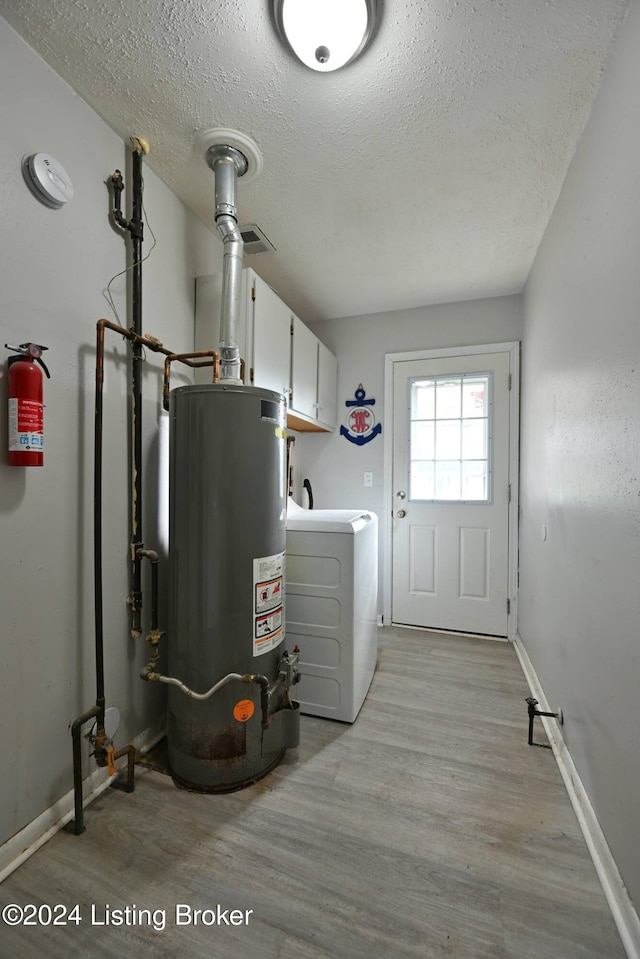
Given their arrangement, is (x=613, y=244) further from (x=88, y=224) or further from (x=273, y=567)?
(x=88, y=224)

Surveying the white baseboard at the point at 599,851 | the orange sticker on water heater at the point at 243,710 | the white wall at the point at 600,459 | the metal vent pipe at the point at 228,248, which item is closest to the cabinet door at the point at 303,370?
the metal vent pipe at the point at 228,248

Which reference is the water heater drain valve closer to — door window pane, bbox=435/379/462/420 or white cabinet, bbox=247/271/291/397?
white cabinet, bbox=247/271/291/397

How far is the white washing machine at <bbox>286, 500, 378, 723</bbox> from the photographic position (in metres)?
1.85

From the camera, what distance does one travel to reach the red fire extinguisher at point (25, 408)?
1.09m

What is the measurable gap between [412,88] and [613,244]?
852 mm

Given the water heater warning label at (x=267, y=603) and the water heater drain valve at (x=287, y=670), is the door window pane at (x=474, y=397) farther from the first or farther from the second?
the water heater drain valve at (x=287, y=670)

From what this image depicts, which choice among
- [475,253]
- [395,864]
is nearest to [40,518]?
[395,864]

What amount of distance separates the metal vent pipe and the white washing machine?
83 cm

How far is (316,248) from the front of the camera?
2.26m

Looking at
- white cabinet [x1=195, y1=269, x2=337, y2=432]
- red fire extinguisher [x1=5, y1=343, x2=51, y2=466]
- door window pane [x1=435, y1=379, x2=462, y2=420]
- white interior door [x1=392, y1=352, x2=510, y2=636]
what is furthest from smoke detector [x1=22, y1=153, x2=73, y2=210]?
door window pane [x1=435, y1=379, x2=462, y2=420]

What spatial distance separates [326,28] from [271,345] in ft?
3.92

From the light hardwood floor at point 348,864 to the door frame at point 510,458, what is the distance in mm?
1302

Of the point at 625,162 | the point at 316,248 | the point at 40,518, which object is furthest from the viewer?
the point at 316,248

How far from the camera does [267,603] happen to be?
152 cm
